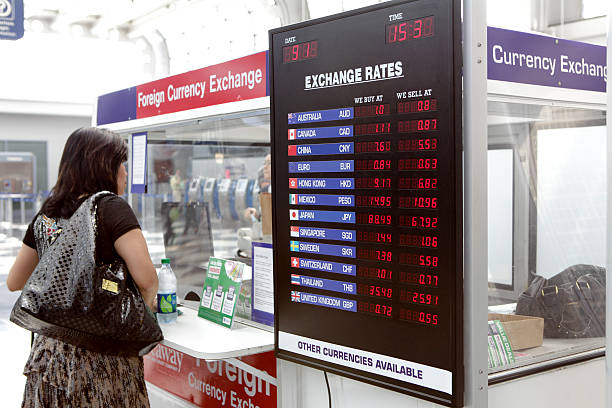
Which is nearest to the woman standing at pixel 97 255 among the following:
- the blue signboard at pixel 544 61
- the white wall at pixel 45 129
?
the blue signboard at pixel 544 61

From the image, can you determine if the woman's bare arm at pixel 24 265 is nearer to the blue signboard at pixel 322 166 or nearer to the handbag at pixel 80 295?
the handbag at pixel 80 295

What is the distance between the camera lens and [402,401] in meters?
1.96

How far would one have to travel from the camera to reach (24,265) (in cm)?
236

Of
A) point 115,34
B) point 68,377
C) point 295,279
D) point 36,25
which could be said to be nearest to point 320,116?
point 295,279

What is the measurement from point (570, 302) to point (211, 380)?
5.51 ft

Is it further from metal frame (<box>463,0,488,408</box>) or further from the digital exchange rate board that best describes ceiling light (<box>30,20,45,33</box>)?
metal frame (<box>463,0,488,408</box>)

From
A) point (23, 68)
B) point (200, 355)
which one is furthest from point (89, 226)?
point (23, 68)

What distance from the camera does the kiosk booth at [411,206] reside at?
5.43 ft

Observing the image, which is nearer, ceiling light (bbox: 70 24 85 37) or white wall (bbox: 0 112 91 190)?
ceiling light (bbox: 70 24 85 37)

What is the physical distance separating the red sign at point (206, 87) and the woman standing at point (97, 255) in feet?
1.85

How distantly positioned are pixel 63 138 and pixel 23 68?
2841 millimetres

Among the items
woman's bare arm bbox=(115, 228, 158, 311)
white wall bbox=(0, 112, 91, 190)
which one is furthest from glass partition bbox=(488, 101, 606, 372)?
white wall bbox=(0, 112, 91, 190)

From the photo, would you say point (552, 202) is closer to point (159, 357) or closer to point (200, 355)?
point (200, 355)

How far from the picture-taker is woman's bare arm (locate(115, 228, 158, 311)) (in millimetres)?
2160
